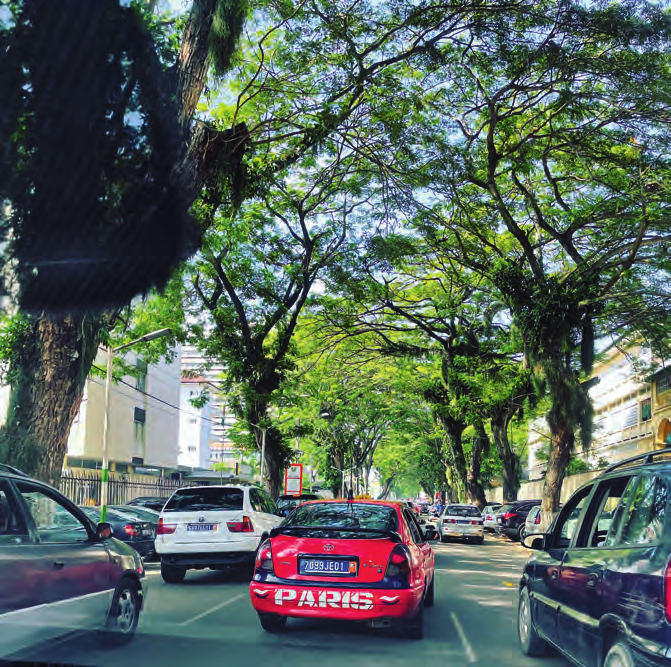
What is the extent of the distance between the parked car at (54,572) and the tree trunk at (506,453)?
25893 millimetres

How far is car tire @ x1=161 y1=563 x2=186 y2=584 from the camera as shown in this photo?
13.0m

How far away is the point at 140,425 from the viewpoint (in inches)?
1874

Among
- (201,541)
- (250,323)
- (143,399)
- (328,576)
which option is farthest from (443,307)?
(143,399)

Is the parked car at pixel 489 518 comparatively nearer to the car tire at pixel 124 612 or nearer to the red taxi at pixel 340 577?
the red taxi at pixel 340 577

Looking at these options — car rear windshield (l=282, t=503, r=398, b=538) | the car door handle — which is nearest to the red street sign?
car rear windshield (l=282, t=503, r=398, b=538)

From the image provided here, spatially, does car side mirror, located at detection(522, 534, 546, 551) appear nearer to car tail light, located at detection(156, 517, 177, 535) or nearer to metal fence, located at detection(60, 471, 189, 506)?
car tail light, located at detection(156, 517, 177, 535)

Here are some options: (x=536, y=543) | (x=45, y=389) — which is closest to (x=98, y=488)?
(x=45, y=389)

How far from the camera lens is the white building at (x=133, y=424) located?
38156mm

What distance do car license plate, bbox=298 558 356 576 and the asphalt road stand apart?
70 centimetres

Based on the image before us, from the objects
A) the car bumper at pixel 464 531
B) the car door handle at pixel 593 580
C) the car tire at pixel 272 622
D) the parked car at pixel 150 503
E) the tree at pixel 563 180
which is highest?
the tree at pixel 563 180

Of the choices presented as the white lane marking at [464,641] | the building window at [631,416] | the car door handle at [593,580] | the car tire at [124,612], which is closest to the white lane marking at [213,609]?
the car tire at [124,612]

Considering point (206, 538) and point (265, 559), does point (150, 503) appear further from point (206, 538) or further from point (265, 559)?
point (265, 559)

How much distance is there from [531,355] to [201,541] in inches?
482

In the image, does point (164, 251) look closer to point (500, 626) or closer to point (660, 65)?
point (500, 626)
